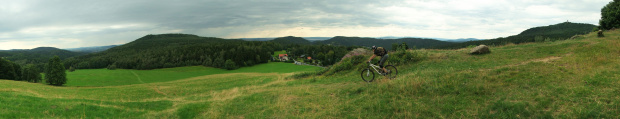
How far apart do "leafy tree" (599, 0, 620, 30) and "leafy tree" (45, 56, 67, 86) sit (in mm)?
85375

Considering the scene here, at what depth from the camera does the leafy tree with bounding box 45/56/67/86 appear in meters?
40.8

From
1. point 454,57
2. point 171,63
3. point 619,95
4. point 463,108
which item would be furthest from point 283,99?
point 171,63

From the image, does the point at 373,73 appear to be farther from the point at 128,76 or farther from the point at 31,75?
the point at 31,75

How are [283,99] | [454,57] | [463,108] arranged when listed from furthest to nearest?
[454,57] → [283,99] → [463,108]

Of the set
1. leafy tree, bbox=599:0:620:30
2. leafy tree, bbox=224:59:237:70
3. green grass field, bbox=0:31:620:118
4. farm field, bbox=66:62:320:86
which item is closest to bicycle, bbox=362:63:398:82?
green grass field, bbox=0:31:620:118

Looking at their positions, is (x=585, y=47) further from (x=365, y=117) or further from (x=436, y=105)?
(x=365, y=117)

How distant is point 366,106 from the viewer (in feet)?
27.2

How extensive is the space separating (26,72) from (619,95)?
86794mm

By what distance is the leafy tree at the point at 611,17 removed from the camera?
2933 centimetres

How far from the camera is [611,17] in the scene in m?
29.8

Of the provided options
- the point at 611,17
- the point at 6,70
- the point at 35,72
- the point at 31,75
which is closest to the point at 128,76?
the point at 35,72

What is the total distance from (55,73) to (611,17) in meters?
85.9

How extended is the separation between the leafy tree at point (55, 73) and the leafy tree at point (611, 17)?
280 ft

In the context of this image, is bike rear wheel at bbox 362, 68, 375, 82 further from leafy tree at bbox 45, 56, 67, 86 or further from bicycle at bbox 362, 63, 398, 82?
leafy tree at bbox 45, 56, 67, 86
